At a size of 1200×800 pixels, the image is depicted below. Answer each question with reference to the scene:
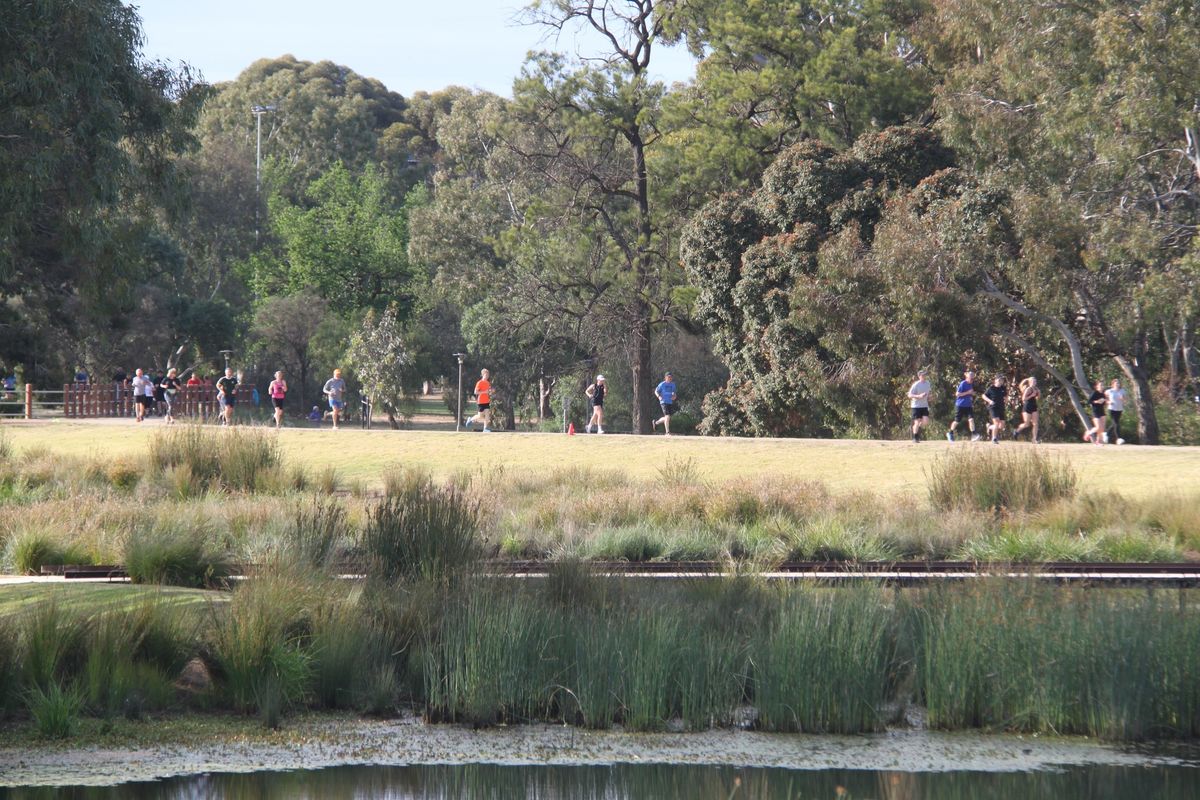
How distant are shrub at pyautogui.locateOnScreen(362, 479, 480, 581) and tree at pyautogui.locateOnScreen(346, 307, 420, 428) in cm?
4419

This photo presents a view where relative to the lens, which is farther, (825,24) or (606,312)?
(606,312)

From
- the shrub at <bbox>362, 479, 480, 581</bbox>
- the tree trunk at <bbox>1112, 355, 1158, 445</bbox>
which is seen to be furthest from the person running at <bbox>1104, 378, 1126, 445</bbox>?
the shrub at <bbox>362, 479, 480, 581</bbox>

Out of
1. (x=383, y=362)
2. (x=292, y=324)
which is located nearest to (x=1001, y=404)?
(x=383, y=362)

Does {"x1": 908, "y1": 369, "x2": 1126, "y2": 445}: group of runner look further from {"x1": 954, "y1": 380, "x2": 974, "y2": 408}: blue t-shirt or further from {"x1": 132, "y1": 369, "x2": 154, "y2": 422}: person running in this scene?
{"x1": 132, "y1": 369, "x2": 154, "y2": 422}: person running

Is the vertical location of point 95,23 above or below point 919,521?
above

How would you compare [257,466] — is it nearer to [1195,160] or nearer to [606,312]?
[1195,160]

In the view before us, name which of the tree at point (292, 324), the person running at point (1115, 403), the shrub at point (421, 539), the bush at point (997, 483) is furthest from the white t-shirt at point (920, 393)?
the tree at point (292, 324)

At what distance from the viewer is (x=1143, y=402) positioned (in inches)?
1389

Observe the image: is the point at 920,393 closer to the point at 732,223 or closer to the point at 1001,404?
the point at 1001,404

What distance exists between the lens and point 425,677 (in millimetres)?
10227

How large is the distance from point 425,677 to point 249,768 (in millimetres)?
1536

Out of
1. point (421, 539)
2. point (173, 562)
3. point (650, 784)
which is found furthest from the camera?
point (173, 562)

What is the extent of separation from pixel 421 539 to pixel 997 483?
10.7 metres

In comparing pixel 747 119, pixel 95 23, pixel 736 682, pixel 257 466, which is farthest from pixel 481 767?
pixel 747 119
